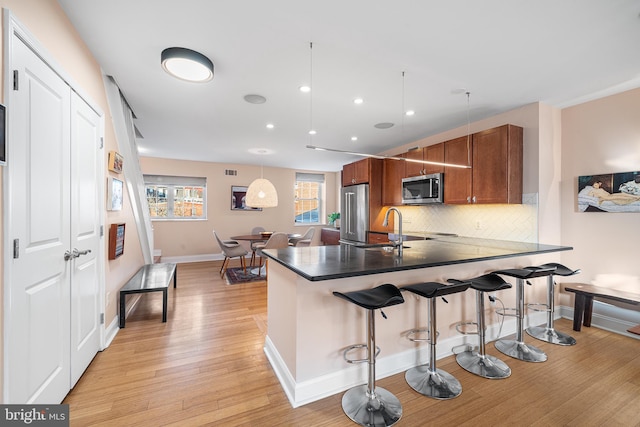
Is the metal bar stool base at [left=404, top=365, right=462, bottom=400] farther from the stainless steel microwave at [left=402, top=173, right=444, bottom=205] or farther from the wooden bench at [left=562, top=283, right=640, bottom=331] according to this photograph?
the stainless steel microwave at [left=402, top=173, right=444, bottom=205]

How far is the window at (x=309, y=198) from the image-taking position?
312 inches

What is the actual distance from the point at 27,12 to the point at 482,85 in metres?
3.40

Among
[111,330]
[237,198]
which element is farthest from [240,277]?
[237,198]

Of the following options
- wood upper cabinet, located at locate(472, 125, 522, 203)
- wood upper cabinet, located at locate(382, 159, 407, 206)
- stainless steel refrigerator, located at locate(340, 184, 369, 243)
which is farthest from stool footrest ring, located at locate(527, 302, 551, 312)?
stainless steel refrigerator, located at locate(340, 184, 369, 243)

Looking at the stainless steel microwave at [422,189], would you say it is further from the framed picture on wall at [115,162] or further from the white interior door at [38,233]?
the white interior door at [38,233]

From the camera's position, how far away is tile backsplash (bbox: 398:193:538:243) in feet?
10.5

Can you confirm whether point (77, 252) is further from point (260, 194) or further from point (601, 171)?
point (601, 171)

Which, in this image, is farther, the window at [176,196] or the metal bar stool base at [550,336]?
the window at [176,196]

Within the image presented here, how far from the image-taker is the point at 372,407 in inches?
67.1

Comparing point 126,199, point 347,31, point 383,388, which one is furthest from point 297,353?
point 126,199

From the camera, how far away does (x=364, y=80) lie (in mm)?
2611

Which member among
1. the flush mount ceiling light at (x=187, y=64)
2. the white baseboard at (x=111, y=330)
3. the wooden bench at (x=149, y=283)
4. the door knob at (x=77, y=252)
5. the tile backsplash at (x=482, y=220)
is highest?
the flush mount ceiling light at (x=187, y=64)

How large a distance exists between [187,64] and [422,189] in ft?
11.4

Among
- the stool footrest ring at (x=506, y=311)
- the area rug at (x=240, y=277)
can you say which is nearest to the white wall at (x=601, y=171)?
the stool footrest ring at (x=506, y=311)
